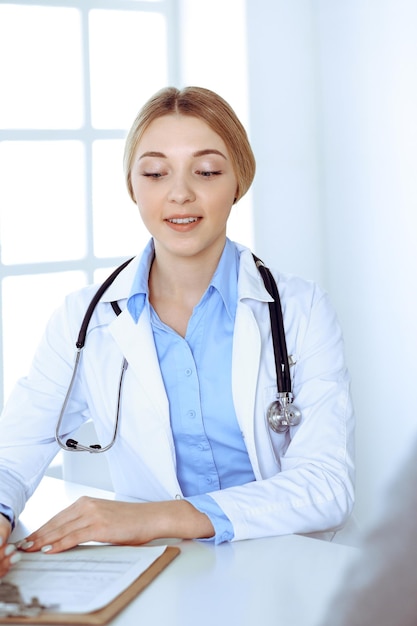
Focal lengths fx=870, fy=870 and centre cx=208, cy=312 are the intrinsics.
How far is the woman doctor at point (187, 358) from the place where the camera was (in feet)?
4.90

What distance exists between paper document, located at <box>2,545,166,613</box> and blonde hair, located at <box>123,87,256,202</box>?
0.78 m

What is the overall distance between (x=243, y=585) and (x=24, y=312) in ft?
5.37

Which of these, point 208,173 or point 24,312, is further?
point 24,312

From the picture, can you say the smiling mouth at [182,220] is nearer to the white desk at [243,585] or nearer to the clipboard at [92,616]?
the white desk at [243,585]

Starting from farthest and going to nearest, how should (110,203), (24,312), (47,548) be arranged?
(110,203)
(24,312)
(47,548)

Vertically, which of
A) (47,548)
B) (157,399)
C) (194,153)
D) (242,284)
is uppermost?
(194,153)

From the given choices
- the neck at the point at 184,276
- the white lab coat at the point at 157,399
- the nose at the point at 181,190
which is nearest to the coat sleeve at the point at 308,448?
the white lab coat at the point at 157,399

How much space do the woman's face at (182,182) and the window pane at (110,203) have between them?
1086mm

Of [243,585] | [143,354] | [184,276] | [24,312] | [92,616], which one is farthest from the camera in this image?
[24,312]

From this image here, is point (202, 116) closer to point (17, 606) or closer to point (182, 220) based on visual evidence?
point (182, 220)

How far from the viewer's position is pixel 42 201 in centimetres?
260

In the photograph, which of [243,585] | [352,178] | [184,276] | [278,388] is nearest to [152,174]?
[184,276]

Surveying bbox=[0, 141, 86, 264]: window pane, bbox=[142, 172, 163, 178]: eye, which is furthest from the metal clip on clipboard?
bbox=[0, 141, 86, 264]: window pane

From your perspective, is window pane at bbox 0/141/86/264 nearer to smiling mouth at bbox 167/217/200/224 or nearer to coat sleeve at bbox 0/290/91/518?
coat sleeve at bbox 0/290/91/518
